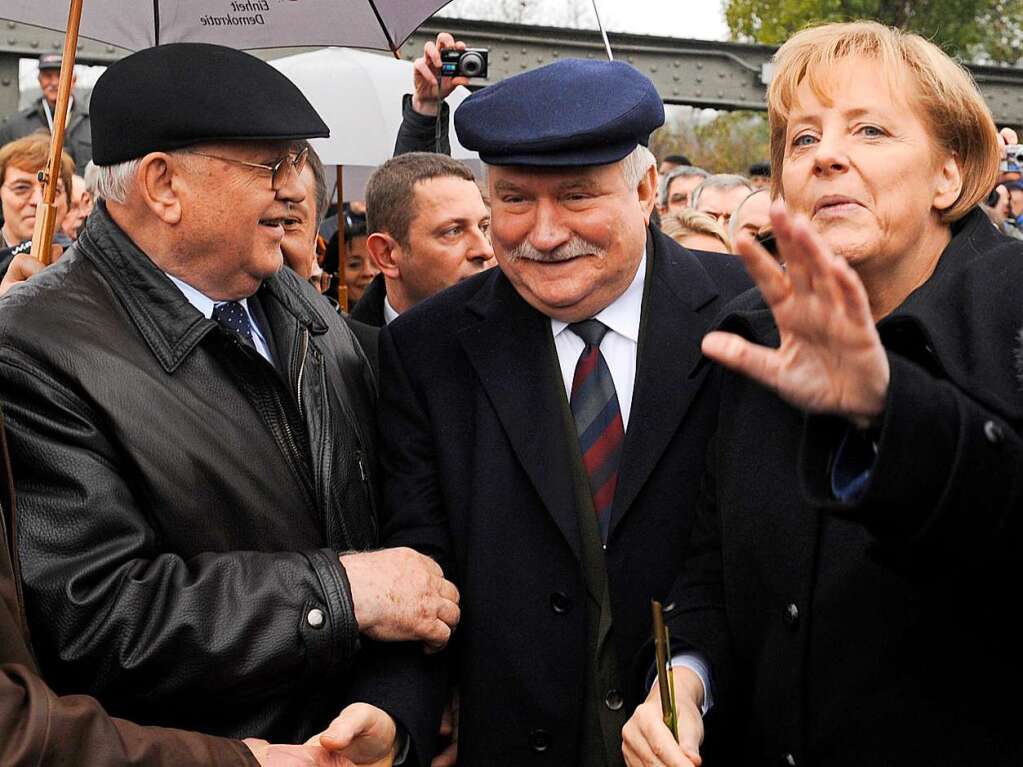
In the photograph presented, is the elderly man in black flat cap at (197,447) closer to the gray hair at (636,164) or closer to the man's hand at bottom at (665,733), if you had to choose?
the man's hand at bottom at (665,733)

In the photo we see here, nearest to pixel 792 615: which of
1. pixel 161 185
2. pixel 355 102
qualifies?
pixel 161 185

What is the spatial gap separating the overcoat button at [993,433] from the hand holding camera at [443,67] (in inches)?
116

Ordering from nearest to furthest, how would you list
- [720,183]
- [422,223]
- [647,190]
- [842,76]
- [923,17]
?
1. [842,76]
2. [647,190]
3. [422,223]
4. [720,183]
5. [923,17]

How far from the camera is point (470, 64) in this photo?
4.65 m

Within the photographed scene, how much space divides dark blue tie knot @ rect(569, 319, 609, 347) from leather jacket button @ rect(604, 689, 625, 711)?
796 mm

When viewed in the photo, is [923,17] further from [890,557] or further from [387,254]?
[890,557]

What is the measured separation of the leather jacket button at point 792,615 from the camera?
95.7 inches

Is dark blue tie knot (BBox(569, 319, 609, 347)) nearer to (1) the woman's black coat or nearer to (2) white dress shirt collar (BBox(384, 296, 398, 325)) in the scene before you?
(1) the woman's black coat

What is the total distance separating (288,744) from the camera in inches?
109

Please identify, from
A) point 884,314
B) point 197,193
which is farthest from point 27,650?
point 884,314

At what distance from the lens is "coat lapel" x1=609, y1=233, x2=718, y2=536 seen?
2928 mm

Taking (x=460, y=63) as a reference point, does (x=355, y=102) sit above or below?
below

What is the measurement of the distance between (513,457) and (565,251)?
1.60ft

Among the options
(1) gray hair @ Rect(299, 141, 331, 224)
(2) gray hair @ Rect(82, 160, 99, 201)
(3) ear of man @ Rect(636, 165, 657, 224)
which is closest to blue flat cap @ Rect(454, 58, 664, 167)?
(3) ear of man @ Rect(636, 165, 657, 224)
